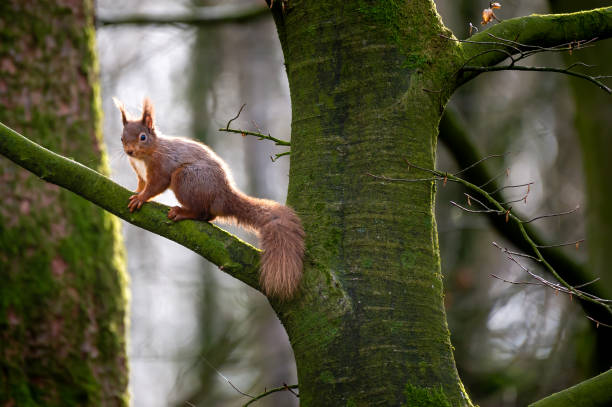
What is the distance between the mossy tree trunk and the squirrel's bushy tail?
1.66m

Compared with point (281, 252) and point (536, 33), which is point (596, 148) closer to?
point (536, 33)

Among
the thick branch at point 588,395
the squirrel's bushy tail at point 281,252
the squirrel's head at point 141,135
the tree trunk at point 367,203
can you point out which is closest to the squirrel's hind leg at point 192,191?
the squirrel's head at point 141,135

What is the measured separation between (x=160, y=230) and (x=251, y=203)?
1.71ft

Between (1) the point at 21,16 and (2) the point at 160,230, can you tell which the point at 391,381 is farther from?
(1) the point at 21,16

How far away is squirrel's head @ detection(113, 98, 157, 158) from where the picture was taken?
2977mm

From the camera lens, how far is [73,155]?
3740 mm

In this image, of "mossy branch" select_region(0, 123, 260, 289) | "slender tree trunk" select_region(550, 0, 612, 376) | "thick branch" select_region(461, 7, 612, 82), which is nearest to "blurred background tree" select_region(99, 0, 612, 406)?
"slender tree trunk" select_region(550, 0, 612, 376)

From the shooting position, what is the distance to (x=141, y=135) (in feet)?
9.87

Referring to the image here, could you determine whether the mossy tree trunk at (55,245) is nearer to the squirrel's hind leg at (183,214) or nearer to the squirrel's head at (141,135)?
the squirrel's head at (141,135)

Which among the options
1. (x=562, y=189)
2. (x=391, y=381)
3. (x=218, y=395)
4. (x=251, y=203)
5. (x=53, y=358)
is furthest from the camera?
(x=562, y=189)

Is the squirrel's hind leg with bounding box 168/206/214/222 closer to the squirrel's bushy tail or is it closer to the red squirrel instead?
the red squirrel

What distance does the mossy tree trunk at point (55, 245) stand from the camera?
337cm

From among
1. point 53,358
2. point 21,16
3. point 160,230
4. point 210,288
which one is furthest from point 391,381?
point 210,288

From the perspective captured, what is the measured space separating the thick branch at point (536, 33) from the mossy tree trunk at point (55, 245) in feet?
7.92
